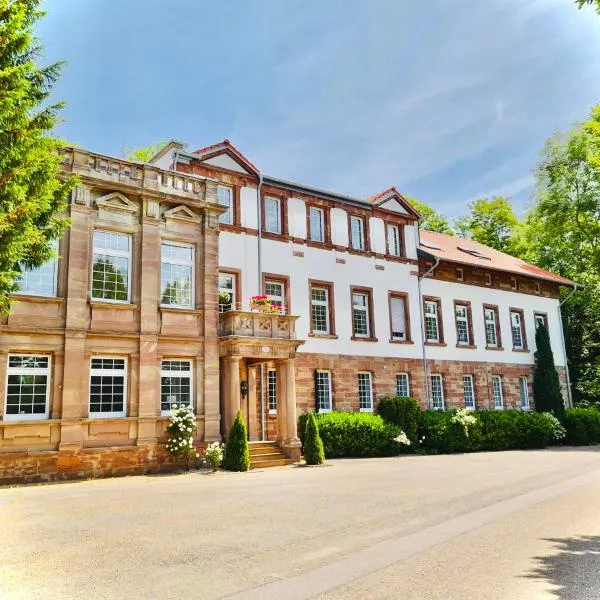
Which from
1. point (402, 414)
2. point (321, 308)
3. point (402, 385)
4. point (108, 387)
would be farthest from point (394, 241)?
point (108, 387)

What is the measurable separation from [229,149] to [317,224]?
4.99 meters

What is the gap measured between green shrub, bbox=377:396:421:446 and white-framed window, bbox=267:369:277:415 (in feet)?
17.3

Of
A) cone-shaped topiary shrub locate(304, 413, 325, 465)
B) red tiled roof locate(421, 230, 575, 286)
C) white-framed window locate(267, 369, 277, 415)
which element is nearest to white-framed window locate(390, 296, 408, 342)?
red tiled roof locate(421, 230, 575, 286)

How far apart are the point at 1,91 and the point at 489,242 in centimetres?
4047

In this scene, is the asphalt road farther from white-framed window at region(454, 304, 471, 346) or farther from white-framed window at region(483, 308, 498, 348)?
white-framed window at region(483, 308, 498, 348)

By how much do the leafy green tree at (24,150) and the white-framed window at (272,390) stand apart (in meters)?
10.4

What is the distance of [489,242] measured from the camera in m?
45.6

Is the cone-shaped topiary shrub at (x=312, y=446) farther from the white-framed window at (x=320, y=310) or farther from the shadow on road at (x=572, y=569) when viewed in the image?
the shadow on road at (x=572, y=569)

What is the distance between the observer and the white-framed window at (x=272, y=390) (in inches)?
829

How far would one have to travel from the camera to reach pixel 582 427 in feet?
98.4

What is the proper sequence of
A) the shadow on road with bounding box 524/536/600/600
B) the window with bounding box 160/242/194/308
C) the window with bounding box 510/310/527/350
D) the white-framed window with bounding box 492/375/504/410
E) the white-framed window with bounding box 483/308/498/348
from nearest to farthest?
the shadow on road with bounding box 524/536/600/600, the window with bounding box 160/242/194/308, the white-framed window with bounding box 492/375/504/410, the white-framed window with bounding box 483/308/498/348, the window with bounding box 510/310/527/350

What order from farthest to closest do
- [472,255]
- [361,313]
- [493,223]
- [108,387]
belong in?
[493,223]
[472,255]
[361,313]
[108,387]

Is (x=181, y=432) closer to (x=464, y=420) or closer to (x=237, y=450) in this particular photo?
(x=237, y=450)

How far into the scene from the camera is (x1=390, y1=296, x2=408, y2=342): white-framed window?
2642cm
